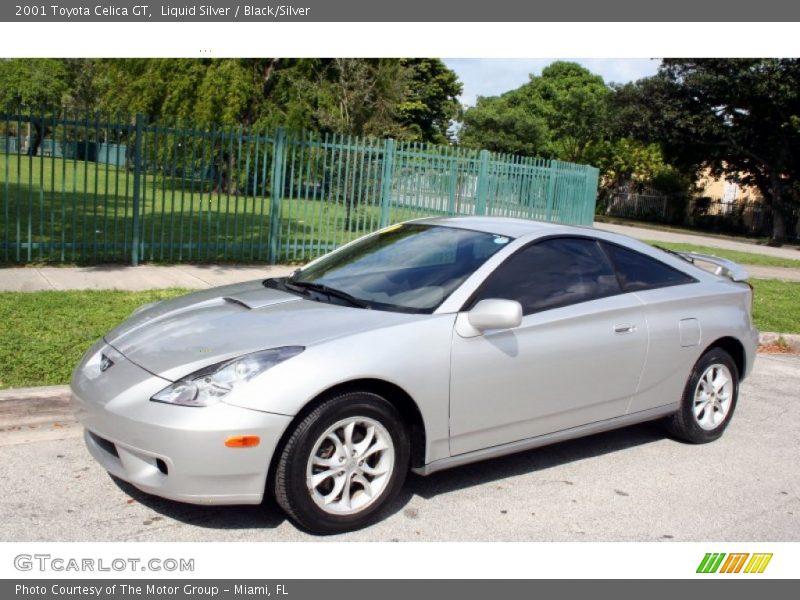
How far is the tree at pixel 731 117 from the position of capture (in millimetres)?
31234

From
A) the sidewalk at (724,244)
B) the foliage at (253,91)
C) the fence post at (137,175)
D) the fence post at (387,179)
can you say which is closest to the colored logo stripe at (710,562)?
the fence post at (137,175)

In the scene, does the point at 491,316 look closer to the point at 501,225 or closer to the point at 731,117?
the point at 501,225

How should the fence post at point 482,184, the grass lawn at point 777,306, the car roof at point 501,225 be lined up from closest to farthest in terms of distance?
the car roof at point 501,225 → the grass lawn at point 777,306 → the fence post at point 482,184

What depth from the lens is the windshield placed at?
448 centimetres

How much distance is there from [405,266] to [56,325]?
3.85 metres

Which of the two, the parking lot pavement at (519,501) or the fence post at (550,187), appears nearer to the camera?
the parking lot pavement at (519,501)

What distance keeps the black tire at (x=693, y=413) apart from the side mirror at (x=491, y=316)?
1.90 meters

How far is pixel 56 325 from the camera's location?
7129 mm

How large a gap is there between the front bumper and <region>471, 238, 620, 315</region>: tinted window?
1.49m

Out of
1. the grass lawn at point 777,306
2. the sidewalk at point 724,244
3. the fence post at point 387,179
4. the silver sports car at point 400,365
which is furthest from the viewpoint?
the sidewalk at point 724,244

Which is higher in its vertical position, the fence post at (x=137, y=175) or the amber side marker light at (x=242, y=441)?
the fence post at (x=137, y=175)

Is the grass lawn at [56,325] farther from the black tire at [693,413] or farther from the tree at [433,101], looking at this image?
the tree at [433,101]

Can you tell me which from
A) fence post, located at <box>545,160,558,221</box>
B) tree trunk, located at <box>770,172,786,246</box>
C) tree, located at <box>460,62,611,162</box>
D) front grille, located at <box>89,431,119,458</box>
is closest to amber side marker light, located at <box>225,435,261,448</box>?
front grille, located at <box>89,431,119,458</box>

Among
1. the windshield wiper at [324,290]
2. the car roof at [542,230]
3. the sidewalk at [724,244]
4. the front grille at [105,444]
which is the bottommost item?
the front grille at [105,444]
